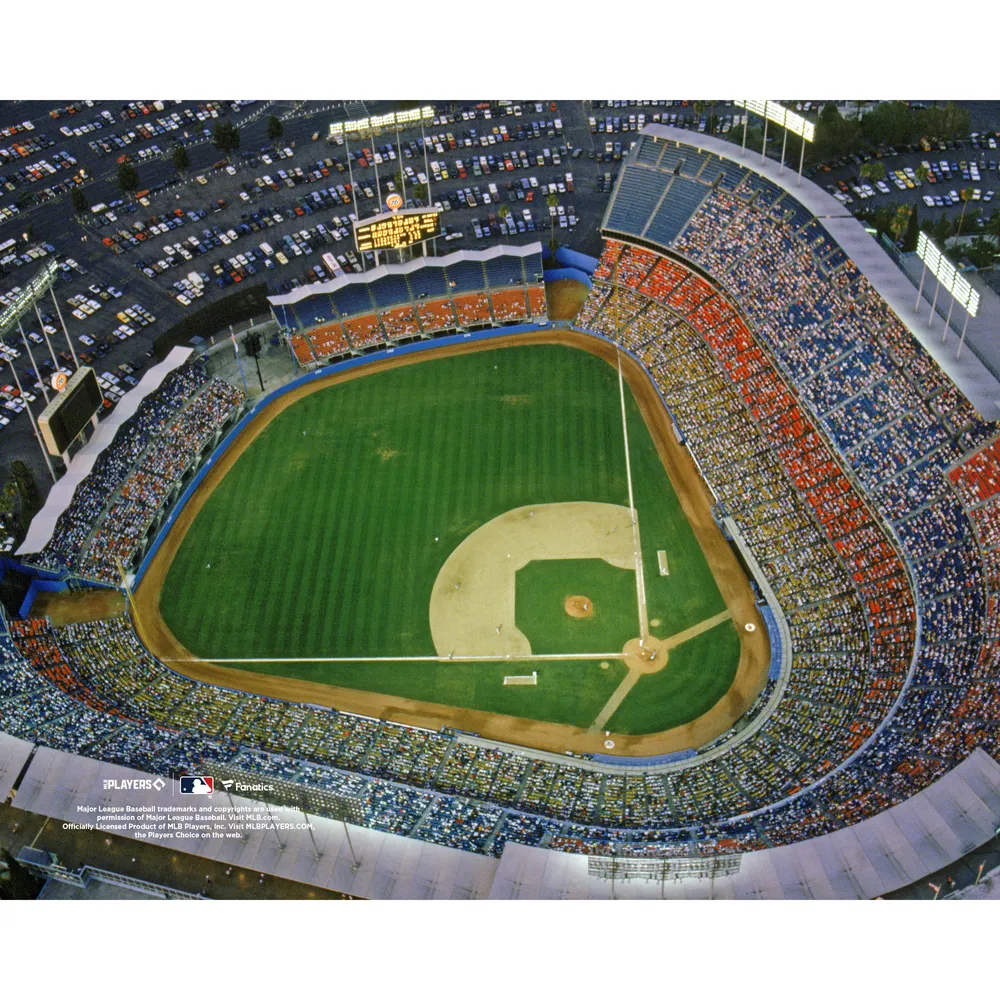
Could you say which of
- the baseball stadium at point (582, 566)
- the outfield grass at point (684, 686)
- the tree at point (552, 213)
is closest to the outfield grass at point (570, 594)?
the baseball stadium at point (582, 566)

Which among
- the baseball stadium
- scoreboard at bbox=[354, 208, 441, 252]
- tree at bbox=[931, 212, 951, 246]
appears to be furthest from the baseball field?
tree at bbox=[931, 212, 951, 246]

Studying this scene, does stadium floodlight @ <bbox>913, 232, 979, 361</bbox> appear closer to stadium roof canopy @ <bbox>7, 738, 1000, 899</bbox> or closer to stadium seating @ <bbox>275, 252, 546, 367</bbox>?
stadium roof canopy @ <bbox>7, 738, 1000, 899</bbox>

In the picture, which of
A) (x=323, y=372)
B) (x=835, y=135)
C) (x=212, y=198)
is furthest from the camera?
(x=212, y=198)

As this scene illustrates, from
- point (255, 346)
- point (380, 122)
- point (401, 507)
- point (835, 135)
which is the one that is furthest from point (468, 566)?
point (835, 135)

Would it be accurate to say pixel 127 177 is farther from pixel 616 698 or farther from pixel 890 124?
pixel 890 124

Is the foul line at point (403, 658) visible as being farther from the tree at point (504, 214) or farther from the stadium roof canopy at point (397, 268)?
the tree at point (504, 214)

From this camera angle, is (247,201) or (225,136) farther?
(225,136)

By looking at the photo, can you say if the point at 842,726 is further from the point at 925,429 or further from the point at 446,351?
the point at 446,351
